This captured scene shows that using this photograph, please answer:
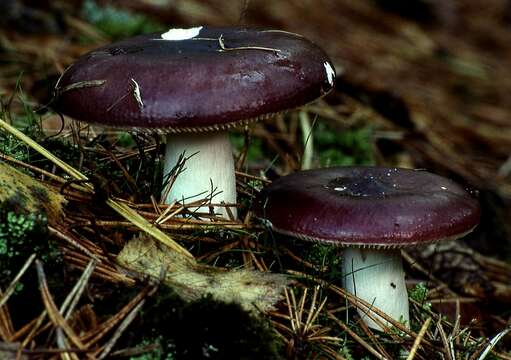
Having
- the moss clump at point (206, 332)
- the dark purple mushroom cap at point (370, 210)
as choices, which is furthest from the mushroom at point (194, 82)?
the moss clump at point (206, 332)

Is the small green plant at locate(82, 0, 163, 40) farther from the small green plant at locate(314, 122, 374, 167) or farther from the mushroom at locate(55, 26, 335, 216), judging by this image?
the mushroom at locate(55, 26, 335, 216)

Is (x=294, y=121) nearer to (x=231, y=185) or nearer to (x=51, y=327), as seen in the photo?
(x=231, y=185)

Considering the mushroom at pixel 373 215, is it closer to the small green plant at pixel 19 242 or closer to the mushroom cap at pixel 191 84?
the mushroom cap at pixel 191 84

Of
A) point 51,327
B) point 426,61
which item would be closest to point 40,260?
point 51,327

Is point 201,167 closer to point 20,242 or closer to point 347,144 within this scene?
point 20,242

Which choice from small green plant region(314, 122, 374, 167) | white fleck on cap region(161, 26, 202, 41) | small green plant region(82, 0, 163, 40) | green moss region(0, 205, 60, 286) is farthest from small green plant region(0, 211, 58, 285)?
small green plant region(82, 0, 163, 40)
